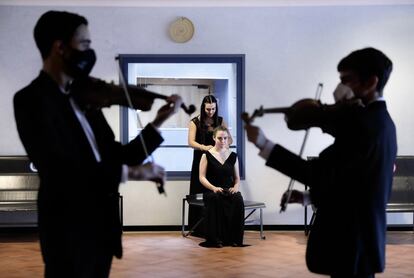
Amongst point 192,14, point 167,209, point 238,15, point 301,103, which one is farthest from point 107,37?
point 301,103

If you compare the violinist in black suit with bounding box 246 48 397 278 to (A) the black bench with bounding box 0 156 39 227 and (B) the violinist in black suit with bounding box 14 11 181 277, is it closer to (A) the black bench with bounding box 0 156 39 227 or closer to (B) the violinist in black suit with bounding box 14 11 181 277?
(B) the violinist in black suit with bounding box 14 11 181 277

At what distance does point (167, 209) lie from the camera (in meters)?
6.67

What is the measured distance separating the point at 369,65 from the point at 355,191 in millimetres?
429

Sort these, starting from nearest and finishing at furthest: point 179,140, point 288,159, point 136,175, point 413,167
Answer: point 136,175
point 288,159
point 413,167
point 179,140

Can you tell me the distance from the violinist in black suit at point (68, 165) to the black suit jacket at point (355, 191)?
1.84 ft

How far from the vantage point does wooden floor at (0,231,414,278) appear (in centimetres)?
453

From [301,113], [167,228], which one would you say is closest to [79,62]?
[301,113]

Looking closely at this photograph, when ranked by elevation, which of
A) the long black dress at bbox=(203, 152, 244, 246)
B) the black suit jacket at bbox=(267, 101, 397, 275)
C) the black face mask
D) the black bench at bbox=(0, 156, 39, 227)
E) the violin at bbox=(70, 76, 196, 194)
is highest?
the black face mask

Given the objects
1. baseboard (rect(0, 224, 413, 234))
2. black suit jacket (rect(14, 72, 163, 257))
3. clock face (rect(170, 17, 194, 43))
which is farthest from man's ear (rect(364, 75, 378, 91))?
baseboard (rect(0, 224, 413, 234))

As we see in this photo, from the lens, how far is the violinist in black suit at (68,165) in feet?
5.75

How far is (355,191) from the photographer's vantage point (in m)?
1.93

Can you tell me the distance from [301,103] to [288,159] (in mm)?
231

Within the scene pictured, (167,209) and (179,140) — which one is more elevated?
(179,140)

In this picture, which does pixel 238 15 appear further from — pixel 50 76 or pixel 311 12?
pixel 50 76
